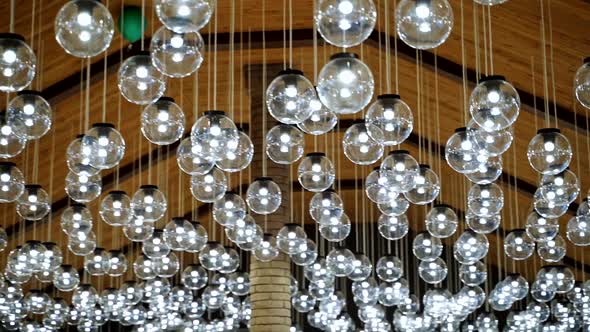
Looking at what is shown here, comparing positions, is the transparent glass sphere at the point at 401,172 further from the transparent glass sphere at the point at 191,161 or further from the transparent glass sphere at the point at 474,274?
the transparent glass sphere at the point at 474,274

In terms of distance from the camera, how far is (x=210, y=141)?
7297 millimetres

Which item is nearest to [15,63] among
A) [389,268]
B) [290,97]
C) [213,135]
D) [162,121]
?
[162,121]

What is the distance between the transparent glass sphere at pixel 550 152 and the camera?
24.9ft

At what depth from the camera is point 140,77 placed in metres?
6.39

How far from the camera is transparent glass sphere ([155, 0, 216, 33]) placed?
549cm

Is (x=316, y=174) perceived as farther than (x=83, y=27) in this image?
Yes

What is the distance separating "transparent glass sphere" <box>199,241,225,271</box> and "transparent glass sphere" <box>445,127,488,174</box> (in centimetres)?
413

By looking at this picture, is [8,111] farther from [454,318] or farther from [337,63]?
[454,318]

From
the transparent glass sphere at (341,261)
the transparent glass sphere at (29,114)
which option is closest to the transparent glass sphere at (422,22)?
the transparent glass sphere at (29,114)

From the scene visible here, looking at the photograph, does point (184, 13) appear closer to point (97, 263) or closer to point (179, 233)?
point (179, 233)

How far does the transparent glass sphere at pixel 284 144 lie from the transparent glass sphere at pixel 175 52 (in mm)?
1670

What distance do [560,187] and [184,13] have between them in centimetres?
442

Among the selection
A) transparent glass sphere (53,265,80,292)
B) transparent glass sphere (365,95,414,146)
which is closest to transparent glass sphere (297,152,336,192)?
transparent glass sphere (365,95,414,146)

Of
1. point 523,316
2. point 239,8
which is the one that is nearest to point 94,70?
point 239,8
